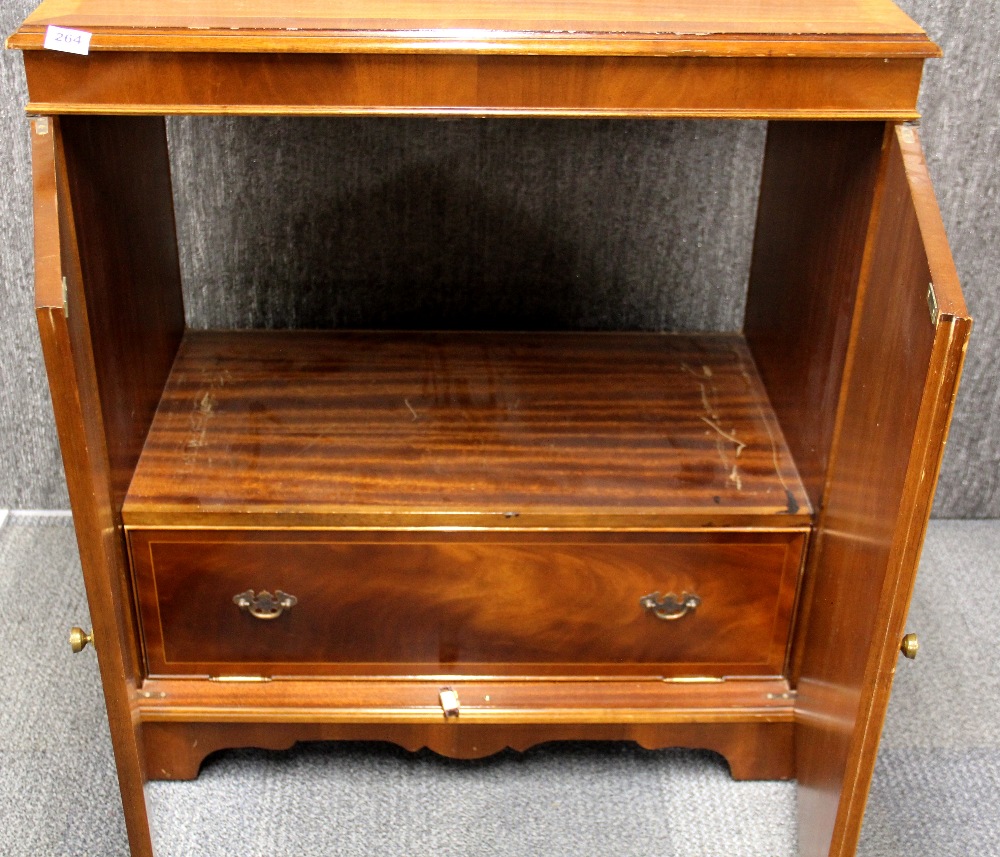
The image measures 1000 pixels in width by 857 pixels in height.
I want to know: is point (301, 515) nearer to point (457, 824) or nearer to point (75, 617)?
point (457, 824)

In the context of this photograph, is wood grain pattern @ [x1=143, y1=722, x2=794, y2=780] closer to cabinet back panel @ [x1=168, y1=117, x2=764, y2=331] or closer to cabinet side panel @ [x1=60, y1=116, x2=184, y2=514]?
cabinet side panel @ [x1=60, y1=116, x2=184, y2=514]

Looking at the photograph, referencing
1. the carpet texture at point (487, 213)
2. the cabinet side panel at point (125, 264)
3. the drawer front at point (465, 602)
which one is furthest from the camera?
the carpet texture at point (487, 213)

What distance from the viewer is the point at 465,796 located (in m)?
1.11

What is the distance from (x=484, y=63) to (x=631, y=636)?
1.65 feet

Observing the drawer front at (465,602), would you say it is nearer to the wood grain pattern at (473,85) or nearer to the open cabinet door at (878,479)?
the open cabinet door at (878,479)

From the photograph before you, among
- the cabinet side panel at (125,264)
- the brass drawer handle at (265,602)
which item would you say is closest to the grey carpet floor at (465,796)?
the brass drawer handle at (265,602)

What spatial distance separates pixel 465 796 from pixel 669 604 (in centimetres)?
26

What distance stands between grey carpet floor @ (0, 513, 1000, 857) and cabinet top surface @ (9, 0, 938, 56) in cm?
65

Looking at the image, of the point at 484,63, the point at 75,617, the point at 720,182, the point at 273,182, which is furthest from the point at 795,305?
the point at 75,617

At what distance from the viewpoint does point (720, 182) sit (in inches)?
49.4

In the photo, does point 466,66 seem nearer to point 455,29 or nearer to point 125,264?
point 455,29

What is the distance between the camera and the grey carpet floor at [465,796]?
106 centimetres

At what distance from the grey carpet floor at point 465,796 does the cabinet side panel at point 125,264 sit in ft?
0.97

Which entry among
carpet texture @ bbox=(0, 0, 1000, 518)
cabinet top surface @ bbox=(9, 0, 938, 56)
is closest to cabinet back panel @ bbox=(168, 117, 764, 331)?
carpet texture @ bbox=(0, 0, 1000, 518)
